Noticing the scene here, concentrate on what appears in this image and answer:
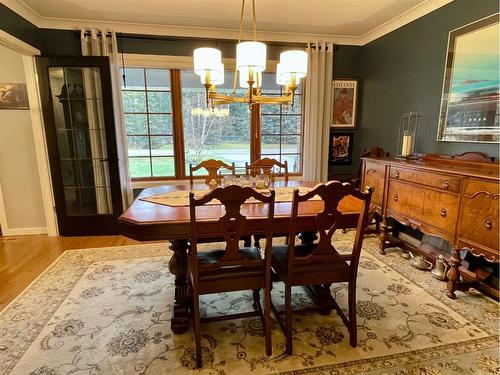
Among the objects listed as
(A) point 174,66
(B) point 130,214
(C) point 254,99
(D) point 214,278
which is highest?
(A) point 174,66

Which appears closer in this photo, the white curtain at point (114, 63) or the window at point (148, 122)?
the white curtain at point (114, 63)

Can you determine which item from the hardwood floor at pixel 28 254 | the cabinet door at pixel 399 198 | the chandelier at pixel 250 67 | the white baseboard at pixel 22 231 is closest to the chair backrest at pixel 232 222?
the chandelier at pixel 250 67

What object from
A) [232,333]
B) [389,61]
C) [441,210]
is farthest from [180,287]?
[389,61]

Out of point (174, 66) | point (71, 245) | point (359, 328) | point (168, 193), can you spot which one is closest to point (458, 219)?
point (359, 328)

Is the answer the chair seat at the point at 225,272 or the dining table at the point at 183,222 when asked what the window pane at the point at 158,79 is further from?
the chair seat at the point at 225,272

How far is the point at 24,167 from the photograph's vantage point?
141 inches

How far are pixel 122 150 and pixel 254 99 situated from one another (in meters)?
2.29

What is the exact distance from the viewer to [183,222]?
5.39 ft

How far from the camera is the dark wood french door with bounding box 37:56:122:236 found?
3.35m

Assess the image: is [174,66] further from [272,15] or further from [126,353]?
[126,353]

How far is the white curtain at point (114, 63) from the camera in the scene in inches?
133

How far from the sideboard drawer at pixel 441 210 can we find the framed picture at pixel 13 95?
4459 millimetres

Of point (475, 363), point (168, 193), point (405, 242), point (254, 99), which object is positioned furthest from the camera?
point (405, 242)

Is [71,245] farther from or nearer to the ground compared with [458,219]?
nearer to the ground
